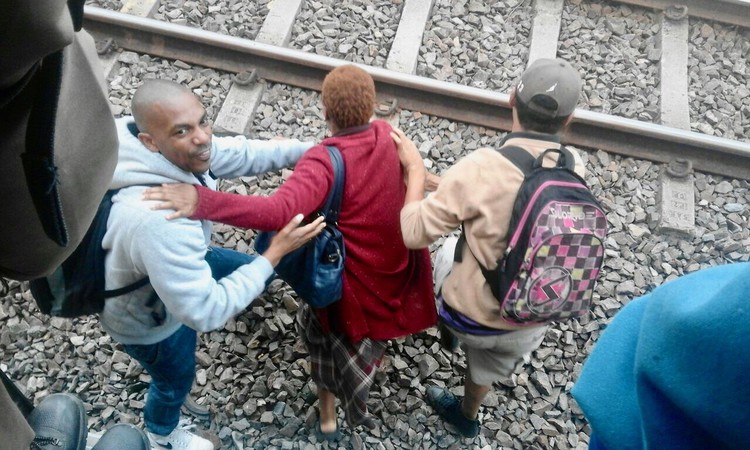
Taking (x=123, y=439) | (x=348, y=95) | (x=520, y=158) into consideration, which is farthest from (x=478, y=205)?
(x=123, y=439)

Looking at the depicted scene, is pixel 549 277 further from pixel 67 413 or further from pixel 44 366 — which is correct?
pixel 44 366

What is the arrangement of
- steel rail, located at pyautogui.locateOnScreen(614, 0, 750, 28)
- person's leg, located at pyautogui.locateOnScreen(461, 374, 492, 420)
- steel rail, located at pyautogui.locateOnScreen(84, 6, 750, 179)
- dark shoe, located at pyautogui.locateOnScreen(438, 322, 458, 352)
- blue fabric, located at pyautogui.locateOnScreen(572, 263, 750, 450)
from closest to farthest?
blue fabric, located at pyautogui.locateOnScreen(572, 263, 750, 450), person's leg, located at pyautogui.locateOnScreen(461, 374, 492, 420), dark shoe, located at pyautogui.locateOnScreen(438, 322, 458, 352), steel rail, located at pyautogui.locateOnScreen(84, 6, 750, 179), steel rail, located at pyautogui.locateOnScreen(614, 0, 750, 28)

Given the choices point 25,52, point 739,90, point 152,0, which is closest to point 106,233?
point 25,52

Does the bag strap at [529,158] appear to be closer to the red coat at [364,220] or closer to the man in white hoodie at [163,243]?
the red coat at [364,220]

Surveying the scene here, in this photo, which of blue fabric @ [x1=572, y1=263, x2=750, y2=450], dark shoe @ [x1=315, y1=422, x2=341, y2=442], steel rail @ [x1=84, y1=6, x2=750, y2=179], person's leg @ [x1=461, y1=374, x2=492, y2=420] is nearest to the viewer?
blue fabric @ [x1=572, y1=263, x2=750, y2=450]

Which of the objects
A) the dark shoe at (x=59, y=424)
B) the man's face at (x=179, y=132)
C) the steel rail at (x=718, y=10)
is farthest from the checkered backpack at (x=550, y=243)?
the steel rail at (x=718, y=10)

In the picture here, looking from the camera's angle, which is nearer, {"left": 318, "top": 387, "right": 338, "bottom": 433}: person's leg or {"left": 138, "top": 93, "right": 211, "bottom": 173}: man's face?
{"left": 138, "top": 93, "right": 211, "bottom": 173}: man's face

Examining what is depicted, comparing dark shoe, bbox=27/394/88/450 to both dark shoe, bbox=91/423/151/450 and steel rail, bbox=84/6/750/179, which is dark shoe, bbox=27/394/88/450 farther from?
steel rail, bbox=84/6/750/179

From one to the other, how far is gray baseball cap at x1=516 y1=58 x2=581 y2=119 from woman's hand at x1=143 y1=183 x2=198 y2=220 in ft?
4.14

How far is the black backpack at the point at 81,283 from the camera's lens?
2152mm

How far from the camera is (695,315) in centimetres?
98

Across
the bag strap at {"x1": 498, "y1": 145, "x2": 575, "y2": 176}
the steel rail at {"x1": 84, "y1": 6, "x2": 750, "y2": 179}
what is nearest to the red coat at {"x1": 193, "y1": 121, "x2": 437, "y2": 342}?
the bag strap at {"x1": 498, "y1": 145, "x2": 575, "y2": 176}

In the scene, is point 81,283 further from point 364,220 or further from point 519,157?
point 519,157

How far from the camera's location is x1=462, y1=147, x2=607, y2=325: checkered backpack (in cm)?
213
